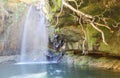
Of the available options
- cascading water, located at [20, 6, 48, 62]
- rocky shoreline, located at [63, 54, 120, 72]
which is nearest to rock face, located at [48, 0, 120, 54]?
rocky shoreline, located at [63, 54, 120, 72]

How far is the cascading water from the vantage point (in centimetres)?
1410

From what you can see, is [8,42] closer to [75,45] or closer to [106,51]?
[75,45]

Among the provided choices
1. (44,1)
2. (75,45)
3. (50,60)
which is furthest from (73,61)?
(44,1)

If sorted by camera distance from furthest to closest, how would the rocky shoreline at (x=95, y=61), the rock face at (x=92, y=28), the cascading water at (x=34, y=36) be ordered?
the cascading water at (x=34, y=36), the rocky shoreline at (x=95, y=61), the rock face at (x=92, y=28)

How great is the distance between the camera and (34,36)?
14.9m

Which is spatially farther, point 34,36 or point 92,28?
point 34,36

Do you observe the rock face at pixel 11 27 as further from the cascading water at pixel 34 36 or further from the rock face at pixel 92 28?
the rock face at pixel 92 28

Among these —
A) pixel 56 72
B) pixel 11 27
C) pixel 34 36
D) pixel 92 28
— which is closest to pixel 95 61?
pixel 92 28

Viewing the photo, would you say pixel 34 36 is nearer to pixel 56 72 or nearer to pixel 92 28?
pixel 56 72

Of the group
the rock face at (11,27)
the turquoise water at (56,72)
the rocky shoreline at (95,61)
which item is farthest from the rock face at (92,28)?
the rock face at (11,27)

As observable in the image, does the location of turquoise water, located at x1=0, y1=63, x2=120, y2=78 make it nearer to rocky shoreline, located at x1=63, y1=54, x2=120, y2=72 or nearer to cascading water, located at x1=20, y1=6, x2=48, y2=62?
rocky shoreline, located at x1=63, y1=54, x2=120, y2=72

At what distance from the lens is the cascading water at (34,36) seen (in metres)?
14.1

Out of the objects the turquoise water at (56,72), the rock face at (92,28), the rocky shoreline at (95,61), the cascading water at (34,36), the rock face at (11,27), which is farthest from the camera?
the cascading water at (34,36)

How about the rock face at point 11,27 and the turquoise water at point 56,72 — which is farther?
the rock face at point 11,27
